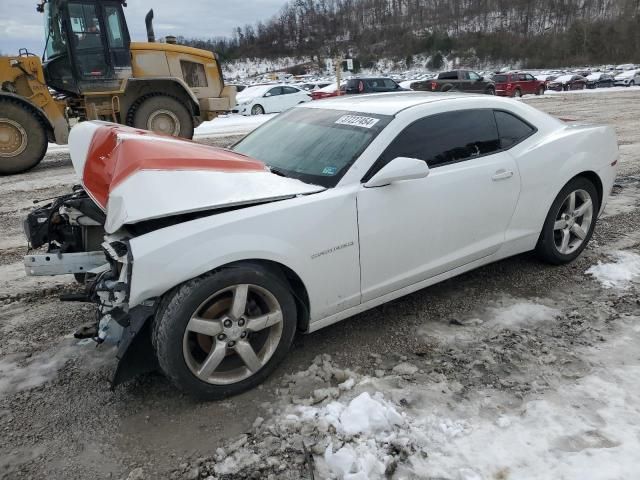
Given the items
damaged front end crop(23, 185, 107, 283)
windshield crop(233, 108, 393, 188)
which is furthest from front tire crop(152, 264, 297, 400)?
damaged front end crop(23, 185, 107, 283)

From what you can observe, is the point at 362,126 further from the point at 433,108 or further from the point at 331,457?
the point at 331,457

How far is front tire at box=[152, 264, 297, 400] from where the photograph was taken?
2.41 m

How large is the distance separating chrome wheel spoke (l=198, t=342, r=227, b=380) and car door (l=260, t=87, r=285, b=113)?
20.2 meters

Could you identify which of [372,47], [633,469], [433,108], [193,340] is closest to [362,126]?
[433,108]

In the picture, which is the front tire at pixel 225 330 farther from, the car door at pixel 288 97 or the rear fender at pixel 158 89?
the car door at pixel 288 97

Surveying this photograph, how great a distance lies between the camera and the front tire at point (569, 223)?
3.96m

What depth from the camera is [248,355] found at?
2.64 metres

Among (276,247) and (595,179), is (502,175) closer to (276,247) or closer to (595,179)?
(595,179)

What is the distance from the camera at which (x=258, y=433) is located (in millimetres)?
2406

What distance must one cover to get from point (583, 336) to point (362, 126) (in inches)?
76.8

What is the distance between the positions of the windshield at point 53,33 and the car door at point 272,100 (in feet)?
40.8

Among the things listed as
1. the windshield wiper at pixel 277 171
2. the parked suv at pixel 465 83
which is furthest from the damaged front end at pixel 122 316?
the parked suv at pixel 465 83

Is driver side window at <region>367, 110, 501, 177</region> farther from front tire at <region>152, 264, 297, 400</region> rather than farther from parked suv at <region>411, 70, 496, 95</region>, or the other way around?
parked suv at <region>411, 70, 496, 95</region>

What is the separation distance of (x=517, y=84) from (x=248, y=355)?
98.7ft
